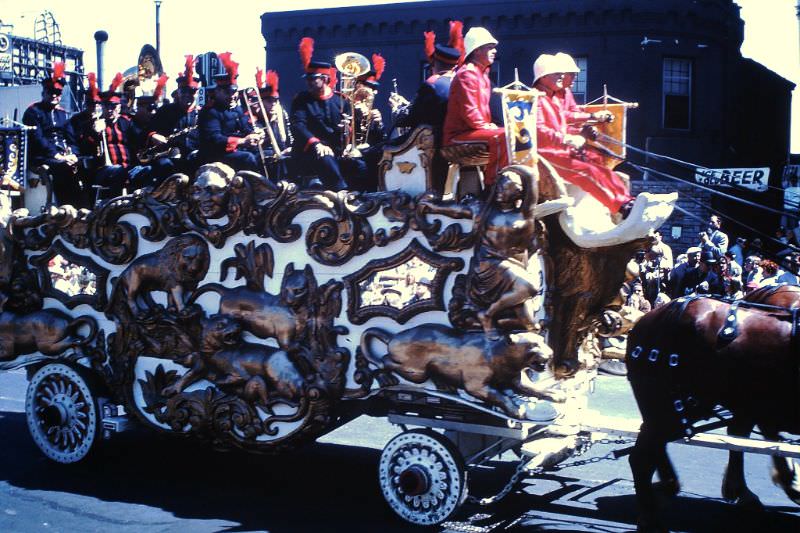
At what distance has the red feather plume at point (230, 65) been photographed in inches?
339

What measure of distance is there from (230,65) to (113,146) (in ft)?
5.53

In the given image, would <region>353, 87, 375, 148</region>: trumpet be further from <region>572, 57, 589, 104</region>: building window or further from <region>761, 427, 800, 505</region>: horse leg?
<region>572, 57, 589, 104</region>: building window

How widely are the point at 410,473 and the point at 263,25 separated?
18332 millimetres

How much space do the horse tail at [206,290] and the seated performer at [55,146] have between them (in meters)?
2.40

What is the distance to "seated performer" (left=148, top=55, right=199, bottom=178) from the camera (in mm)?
8523

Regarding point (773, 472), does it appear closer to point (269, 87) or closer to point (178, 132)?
point (269, 87)

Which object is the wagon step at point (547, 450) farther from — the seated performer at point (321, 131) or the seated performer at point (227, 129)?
the seated performer at point (227, 129)

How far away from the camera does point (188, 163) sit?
330 inches

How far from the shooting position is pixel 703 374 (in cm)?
627

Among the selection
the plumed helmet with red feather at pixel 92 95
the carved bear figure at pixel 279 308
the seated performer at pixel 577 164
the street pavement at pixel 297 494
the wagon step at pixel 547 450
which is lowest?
the street pavement at pixel 297 494

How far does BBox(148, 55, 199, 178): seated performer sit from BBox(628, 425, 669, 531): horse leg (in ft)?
13.9

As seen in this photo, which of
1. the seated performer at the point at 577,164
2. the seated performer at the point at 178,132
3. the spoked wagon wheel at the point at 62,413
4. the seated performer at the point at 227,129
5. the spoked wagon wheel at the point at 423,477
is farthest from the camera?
the seated performer at the point at 178,132

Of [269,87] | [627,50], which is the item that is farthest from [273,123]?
[627,50]

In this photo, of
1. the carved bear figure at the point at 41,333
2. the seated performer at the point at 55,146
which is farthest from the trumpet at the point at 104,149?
the carved bear figure at the point at 41,333
